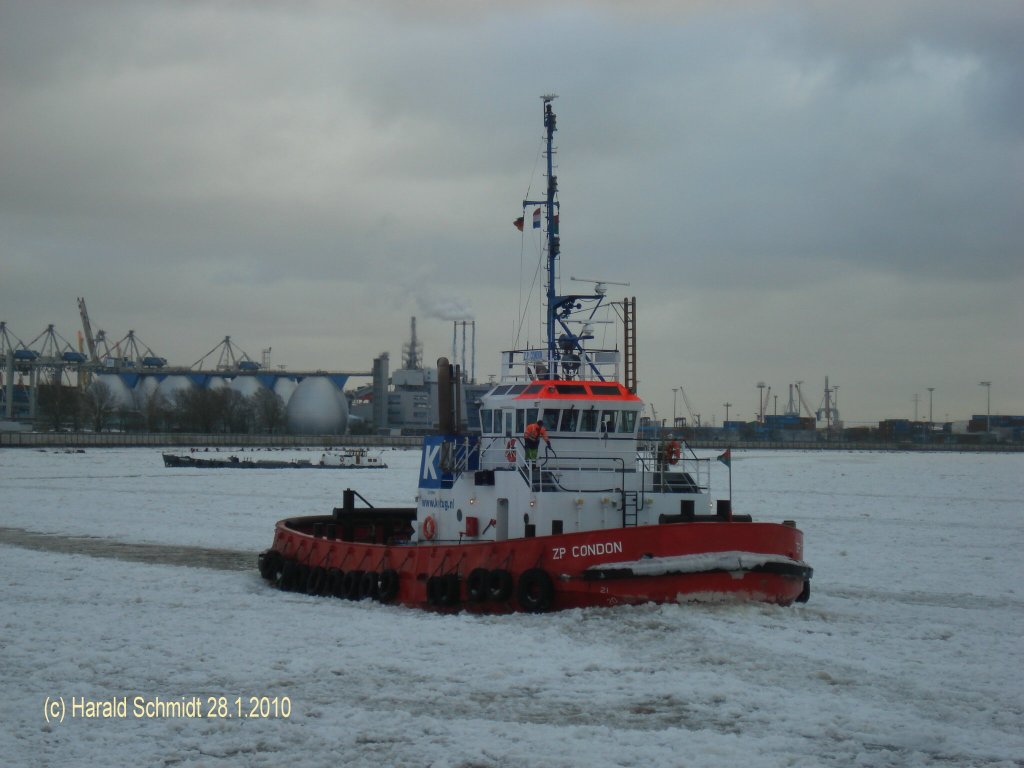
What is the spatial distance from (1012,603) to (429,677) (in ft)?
36.8

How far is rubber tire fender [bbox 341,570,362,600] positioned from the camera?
63.6 feet

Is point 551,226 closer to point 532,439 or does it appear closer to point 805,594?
point 532,439

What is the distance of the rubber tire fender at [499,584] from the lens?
16.9 metres

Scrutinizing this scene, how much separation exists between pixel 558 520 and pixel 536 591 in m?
1.23

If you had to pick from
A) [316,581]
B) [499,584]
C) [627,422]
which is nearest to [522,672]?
[499,584]

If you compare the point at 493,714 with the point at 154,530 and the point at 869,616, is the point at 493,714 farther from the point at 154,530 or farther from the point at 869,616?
the point at 154,530

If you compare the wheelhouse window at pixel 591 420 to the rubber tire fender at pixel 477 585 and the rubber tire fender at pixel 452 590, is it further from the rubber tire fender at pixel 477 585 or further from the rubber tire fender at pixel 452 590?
the rubber tire fender at pixel 452 590

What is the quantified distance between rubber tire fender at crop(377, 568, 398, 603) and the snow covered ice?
0.82ft

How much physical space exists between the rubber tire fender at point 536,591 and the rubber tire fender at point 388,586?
9.31ft

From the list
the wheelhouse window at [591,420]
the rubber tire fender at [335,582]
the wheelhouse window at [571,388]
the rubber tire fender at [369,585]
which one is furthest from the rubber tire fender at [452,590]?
the wheelhouse window at [571,388]

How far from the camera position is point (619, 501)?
1802 centimetres

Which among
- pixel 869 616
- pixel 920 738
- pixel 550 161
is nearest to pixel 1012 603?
pixel 869 616

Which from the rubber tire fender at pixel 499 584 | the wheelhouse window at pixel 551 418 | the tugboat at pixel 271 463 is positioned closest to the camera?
the rubber tire fender at pixel 499 584

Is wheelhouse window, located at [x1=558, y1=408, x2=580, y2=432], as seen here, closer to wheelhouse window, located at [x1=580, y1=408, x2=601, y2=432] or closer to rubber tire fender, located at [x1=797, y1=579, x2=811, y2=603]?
wheelhouse window, located at [x1=580, y1=408, x2=601, y2=432]
